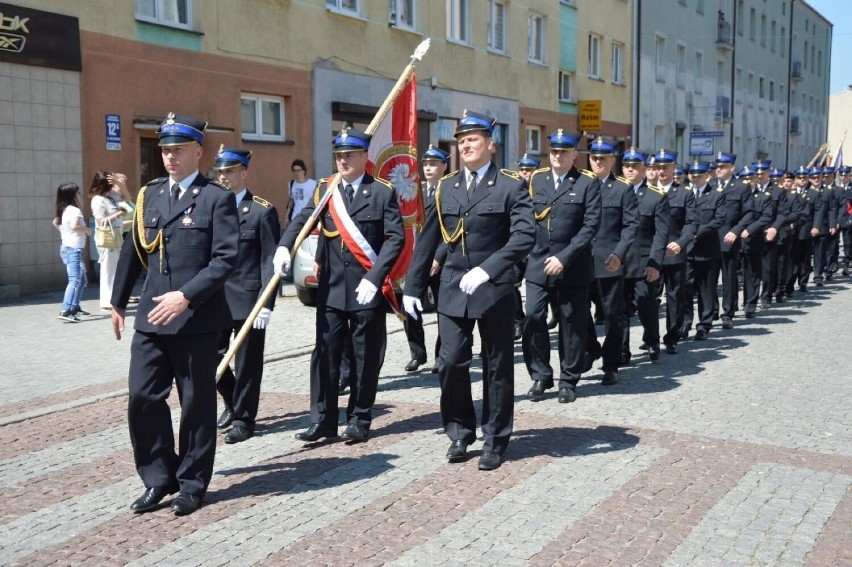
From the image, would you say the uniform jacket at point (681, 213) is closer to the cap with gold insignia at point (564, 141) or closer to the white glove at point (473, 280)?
the cap with gold insignia at point (564, 141)

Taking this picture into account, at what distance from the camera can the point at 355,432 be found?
21.4ft

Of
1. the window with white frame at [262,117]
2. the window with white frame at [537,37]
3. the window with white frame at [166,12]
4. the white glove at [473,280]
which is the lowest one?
the white glove at [473,280]

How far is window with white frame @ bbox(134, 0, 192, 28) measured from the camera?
53.1 feet

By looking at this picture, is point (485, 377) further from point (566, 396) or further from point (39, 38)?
point (39, 38)

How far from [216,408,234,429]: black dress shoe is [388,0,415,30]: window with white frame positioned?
16.4 metres

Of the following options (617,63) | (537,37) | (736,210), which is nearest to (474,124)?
(736,210)

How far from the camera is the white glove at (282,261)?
6.39 meters

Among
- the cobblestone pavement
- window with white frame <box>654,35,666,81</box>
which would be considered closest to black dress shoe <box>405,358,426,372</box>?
the cobblestone pavement

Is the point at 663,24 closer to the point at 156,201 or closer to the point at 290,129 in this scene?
the point at 290,129

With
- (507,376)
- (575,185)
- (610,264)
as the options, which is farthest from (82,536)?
(610,264)

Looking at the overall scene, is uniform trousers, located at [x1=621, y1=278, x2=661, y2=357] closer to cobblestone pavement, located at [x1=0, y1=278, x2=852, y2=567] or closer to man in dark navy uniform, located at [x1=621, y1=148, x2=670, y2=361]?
man in dark navy uniform, located at [x1=621, y1=148, x2=670, y2=361]

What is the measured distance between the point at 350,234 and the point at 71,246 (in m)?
7.24

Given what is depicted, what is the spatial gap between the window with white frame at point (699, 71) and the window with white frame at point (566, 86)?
1353 cm

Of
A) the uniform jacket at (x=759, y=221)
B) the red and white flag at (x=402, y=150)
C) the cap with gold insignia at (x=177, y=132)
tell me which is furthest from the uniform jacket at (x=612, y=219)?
the uniform jacket at (x=759, y=221)
